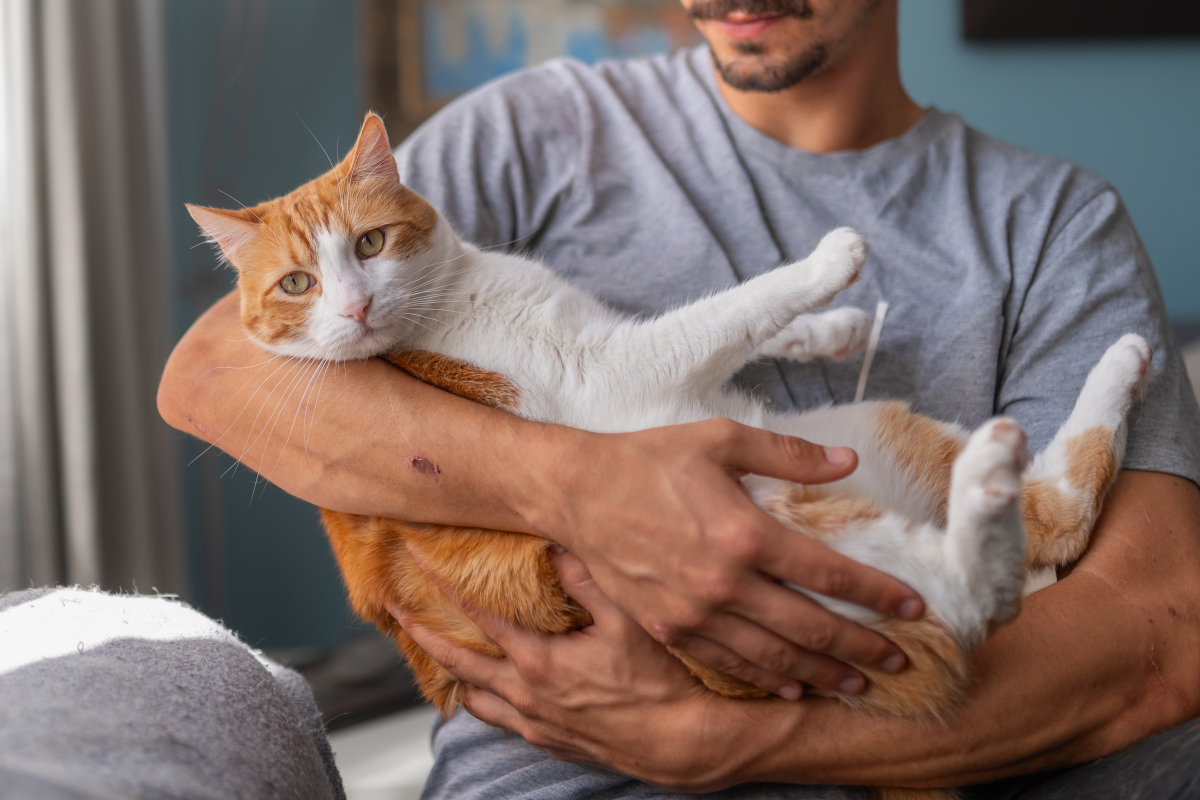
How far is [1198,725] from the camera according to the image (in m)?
0.83

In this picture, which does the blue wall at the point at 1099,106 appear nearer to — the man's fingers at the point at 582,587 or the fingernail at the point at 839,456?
the fingernail at the point at 839,456

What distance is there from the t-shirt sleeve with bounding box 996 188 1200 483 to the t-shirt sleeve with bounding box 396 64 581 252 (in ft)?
2.49

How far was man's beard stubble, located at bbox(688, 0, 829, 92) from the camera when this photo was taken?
4.20ft

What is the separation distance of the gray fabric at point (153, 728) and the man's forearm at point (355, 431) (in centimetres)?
25

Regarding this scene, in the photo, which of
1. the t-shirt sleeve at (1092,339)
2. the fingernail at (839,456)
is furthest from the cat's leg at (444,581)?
the t-shirt sleeve at (1092,339)

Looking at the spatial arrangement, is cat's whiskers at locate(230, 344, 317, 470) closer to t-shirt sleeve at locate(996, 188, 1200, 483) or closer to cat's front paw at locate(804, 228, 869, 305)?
cat's front paw at locate(804, 228, 869, 305)

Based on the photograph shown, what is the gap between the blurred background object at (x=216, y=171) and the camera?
6.48 feet

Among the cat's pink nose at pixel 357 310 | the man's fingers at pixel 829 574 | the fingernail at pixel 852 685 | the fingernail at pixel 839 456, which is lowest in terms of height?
the fingernail at pixel 852 685

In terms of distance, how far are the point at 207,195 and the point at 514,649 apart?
2142 millimetres

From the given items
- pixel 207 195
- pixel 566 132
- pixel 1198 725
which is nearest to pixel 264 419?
pixel 566 132

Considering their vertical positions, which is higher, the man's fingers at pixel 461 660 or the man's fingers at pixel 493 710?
→ the man's fingers at pixel 461 660

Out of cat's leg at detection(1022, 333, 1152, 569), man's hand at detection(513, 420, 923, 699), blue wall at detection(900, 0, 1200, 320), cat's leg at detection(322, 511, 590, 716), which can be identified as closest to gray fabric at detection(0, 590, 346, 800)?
cat's leg at detection(322, 511, 590, 716)

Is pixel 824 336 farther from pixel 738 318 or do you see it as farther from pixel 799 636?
pixel 799 636

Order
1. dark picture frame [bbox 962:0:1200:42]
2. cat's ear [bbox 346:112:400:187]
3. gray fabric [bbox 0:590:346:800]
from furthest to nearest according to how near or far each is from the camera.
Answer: dark picture frame [bbox 962:0:1200:42] < cat's ear [bbox 346:112:400:187] < gray fabric [bbox 0:590:346:800]
